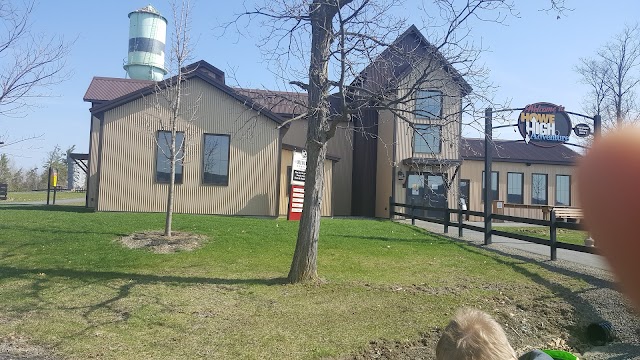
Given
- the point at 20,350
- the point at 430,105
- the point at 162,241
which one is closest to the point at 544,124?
the point at 430,105

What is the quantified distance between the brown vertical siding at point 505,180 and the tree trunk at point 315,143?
1941 cm

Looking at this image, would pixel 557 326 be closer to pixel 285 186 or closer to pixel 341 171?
pixel 285 186

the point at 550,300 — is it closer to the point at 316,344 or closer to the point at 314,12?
the point at 316,344

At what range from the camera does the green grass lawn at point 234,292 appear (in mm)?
6449

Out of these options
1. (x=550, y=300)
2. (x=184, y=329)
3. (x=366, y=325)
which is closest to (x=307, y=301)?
(x=366, y=325)

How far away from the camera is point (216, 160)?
20.4 metres

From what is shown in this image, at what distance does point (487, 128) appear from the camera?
997cm

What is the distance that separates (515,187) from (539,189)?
1.51m

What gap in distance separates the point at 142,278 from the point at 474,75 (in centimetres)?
676

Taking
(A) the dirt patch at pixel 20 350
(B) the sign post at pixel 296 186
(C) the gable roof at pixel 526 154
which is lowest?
(A) the dirt patch at pixel 20 350

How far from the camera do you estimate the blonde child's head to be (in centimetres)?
217

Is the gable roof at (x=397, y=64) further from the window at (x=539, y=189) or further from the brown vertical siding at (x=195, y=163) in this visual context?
the window at (x=539, y=189)

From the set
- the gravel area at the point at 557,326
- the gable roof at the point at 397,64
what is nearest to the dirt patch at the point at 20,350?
the gravel area at the point at 557,326

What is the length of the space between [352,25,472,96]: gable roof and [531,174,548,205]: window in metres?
22.0
